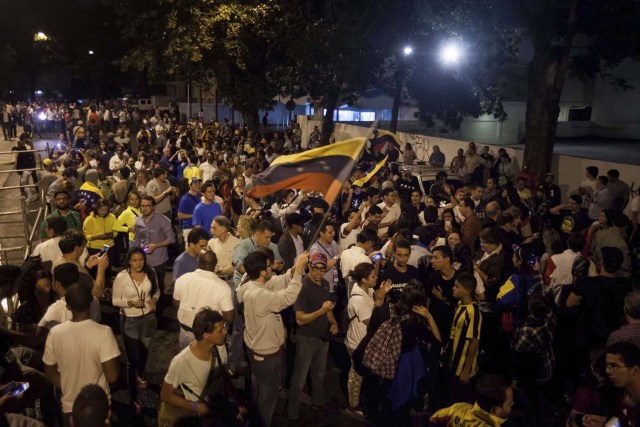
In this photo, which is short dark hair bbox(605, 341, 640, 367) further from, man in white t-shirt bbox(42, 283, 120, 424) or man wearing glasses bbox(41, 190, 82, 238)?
man wearing glasses bbox(41, 190, 82, 238)

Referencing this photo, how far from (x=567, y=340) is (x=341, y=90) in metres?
17.5

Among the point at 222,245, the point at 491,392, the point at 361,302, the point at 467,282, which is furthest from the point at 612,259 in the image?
the point at 222,245

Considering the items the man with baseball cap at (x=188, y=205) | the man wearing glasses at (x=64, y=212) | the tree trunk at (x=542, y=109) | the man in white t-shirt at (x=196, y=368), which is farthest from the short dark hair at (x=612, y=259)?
the tree trunk at (x=542, y=109)

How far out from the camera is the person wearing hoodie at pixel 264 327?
206 inches

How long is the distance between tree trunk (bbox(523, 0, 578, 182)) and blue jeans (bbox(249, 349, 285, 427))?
12.3m

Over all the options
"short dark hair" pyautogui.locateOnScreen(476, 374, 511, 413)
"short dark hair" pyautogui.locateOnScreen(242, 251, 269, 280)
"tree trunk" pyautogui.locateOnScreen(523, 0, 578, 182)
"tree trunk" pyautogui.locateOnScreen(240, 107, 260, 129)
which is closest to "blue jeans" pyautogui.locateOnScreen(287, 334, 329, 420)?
"short dark hair" pyautogui.locateOnScreen(242, 251, 269, 280)

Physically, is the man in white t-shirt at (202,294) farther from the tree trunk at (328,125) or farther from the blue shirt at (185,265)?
the tree trunk at (328,125)

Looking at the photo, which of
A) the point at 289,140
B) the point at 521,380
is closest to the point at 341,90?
the point at 289,140

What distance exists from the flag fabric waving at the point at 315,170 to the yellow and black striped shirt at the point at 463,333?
168cm

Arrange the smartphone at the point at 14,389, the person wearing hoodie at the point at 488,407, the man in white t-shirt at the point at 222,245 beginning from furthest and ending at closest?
the man in white t-shirt at the point at 222,245, the person wearing hoodie at the point at 488,407, the smartphone at the point at 14,389

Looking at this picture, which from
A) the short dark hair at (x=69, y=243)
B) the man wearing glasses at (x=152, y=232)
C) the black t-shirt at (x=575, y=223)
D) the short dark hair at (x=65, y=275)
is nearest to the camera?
the short dark hair at (x=65, y=275)

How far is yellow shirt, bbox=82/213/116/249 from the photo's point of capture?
27.9 ft

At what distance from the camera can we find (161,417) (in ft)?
14.5

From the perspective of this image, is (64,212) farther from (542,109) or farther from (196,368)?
(542,109)
